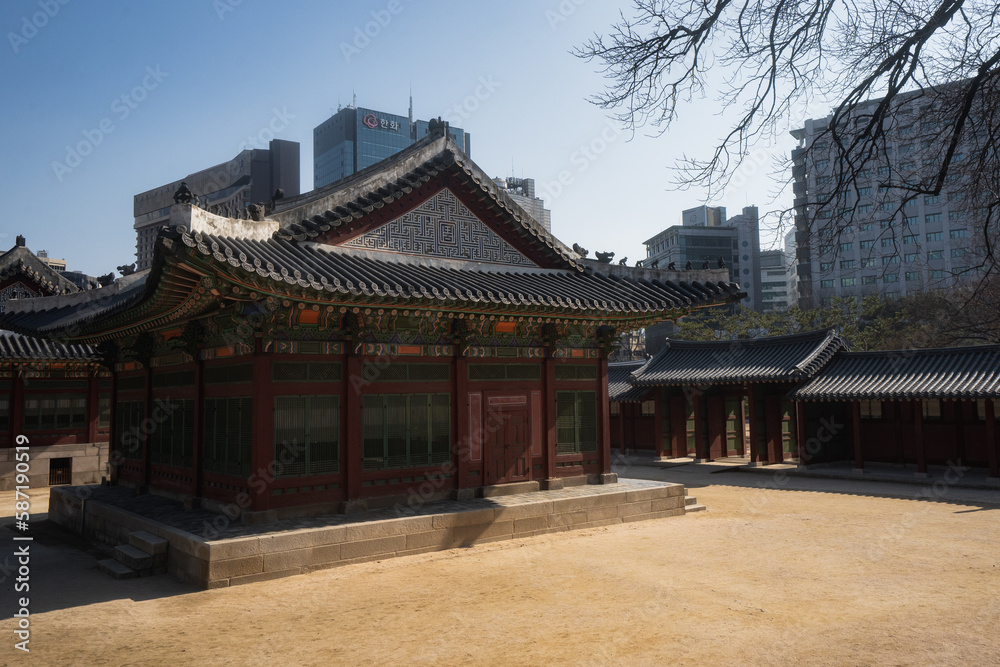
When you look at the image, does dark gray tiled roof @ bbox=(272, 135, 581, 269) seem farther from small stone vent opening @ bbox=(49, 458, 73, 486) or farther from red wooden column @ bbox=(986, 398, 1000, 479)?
small stone vent opening @ bbox=(49, 458, 73, 486)

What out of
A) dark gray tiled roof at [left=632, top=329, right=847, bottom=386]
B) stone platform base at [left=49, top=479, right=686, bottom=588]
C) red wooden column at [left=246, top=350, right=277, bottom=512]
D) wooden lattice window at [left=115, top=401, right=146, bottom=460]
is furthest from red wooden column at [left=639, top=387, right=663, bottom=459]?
red wooden column at [left=246, top=350, right=277, bottom=512]

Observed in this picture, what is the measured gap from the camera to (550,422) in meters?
16.0

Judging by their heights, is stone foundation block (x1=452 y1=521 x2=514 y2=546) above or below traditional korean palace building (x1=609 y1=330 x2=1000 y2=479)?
below

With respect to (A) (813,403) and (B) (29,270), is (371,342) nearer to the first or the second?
(A) (813,403)

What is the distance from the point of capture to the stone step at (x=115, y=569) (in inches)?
441

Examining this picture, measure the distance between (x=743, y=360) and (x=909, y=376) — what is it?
6.92m

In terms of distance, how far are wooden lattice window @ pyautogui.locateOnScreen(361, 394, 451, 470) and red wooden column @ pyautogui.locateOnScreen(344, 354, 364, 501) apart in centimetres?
20

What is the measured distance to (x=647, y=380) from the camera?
98.1 feet

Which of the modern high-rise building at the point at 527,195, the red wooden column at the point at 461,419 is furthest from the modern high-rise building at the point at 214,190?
the red wooden column at the point at 461,419

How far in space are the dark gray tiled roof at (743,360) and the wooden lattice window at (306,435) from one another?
18.3m

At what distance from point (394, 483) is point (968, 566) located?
34.1 ft

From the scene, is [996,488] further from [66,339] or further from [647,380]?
[66,339]

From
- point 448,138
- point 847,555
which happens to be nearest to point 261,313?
point 448,138

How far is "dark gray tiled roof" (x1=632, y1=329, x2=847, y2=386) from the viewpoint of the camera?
25.8 metres
